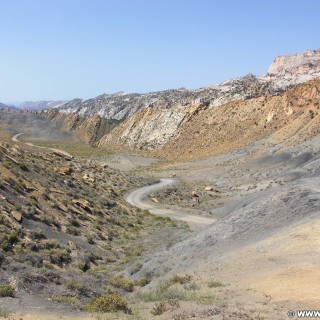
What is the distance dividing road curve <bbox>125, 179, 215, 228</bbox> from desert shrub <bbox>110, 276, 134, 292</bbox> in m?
17.2

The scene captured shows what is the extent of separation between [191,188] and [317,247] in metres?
43.3

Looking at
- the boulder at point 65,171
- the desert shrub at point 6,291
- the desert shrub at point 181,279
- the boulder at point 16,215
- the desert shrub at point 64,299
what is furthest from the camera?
the boulder at point 65,171

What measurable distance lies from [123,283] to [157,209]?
25720mm

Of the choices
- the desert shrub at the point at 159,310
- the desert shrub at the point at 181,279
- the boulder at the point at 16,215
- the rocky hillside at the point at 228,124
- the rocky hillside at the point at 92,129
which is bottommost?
the desert shrub at the point at 159,310

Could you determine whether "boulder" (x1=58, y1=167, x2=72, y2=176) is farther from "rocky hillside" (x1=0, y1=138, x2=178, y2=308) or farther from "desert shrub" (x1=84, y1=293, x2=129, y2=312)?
"desert shrub" (x1=84, y1=293, x2=129, y2=312)

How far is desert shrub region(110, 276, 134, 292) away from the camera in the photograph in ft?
63.0

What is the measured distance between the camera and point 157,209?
1790 inches

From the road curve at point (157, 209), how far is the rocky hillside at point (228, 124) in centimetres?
3075

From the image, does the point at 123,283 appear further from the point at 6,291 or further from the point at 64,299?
the point at 6,291

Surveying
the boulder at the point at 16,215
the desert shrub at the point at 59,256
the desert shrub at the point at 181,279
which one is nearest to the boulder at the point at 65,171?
the boulder at the point at 16,215

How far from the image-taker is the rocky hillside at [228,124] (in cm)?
8181

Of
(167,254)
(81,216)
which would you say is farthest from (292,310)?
(81,216)

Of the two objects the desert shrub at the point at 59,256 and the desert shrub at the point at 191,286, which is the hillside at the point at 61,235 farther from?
the desert shrub at the point at 191,286

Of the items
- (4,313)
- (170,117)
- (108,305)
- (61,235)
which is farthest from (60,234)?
(170,117)
